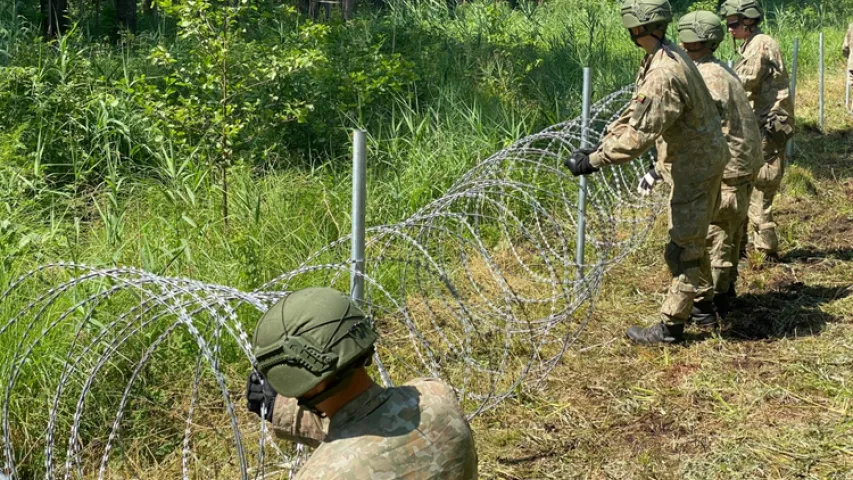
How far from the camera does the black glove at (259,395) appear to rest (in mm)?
2562

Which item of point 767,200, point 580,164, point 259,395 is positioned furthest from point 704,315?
point 259,395

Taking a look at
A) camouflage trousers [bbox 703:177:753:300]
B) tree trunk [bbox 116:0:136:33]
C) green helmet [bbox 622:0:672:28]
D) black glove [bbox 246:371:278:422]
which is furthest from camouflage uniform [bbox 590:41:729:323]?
tree trunk [bbox 116:0:136:33]

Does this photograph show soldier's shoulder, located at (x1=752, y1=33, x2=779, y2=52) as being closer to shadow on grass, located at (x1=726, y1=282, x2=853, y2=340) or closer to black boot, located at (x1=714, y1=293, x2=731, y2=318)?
shadow on grass, located at (x1=726, y1=282, x2=853, y2=340)

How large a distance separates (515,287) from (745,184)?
1533 millimetres

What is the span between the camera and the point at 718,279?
5.59 meters

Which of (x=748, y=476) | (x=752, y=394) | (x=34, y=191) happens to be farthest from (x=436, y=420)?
(x=34, y=191)

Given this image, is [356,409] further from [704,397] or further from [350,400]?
[704,397]

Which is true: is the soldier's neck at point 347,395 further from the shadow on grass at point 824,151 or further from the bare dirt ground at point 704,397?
the shadow on grass at point 824,151

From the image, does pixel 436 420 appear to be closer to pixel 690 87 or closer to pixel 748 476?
pixel 748 476

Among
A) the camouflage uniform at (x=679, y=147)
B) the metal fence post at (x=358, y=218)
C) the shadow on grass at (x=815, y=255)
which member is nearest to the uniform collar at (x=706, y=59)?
the camouflage uniform at (x=679, y=147)

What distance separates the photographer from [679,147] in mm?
4879

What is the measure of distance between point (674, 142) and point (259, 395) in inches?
118

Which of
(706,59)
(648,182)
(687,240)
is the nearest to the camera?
(687,240)

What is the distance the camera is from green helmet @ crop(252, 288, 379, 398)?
2.09m
